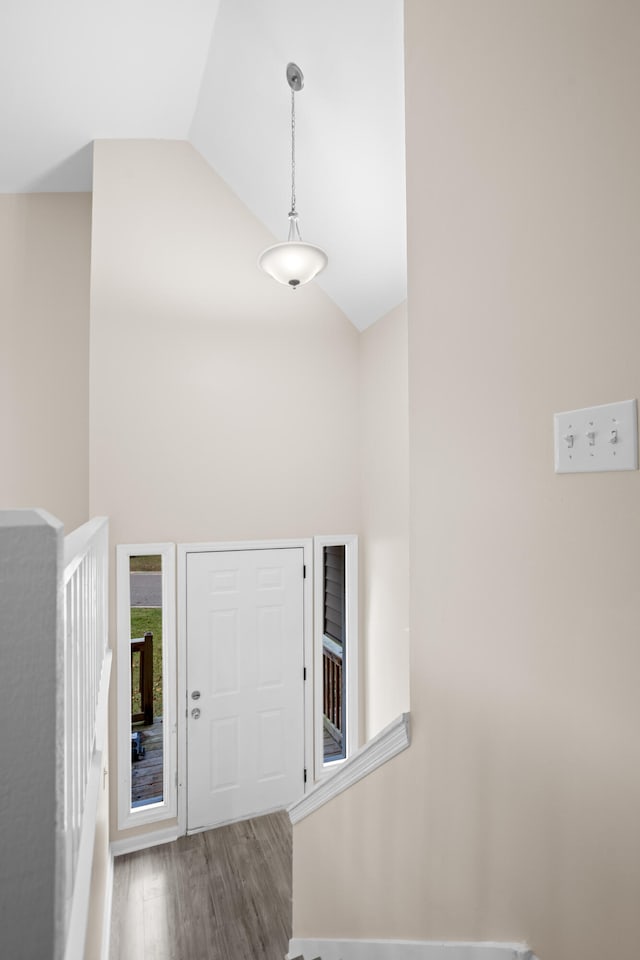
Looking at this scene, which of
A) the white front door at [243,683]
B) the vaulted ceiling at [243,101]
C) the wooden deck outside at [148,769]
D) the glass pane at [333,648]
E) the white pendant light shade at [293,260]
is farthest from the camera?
the glass pane at [333,648]

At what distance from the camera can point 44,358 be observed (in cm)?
376

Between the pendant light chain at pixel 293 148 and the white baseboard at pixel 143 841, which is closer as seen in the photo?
the pendant light chain at pixel 293 148

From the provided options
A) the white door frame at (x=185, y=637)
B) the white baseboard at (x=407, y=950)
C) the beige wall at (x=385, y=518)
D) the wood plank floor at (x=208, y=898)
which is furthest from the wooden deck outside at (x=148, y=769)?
the white baseboard at (x=407, y=950)

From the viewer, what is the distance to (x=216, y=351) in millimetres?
3760

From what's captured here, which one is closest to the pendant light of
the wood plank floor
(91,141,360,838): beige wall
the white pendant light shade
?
the white pendant light shade

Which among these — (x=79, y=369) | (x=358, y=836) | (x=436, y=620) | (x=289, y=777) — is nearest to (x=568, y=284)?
(x=436, y=620)

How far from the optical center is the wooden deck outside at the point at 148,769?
12.9 ft

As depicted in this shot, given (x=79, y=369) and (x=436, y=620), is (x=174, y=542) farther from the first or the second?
(x=436, y=620)

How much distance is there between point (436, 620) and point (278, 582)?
2687mm

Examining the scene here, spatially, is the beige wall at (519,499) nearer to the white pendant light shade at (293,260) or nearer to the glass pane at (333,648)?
the white pendant light shade at (293,260)

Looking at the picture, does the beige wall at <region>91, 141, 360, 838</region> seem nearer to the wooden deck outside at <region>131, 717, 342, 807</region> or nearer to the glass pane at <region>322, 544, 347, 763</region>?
the glass pane at <region>322, 544, 347, 763</region>

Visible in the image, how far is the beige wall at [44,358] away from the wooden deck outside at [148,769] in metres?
2.06

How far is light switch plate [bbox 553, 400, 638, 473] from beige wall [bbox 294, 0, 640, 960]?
0.03m

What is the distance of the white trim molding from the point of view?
1.41 metres
